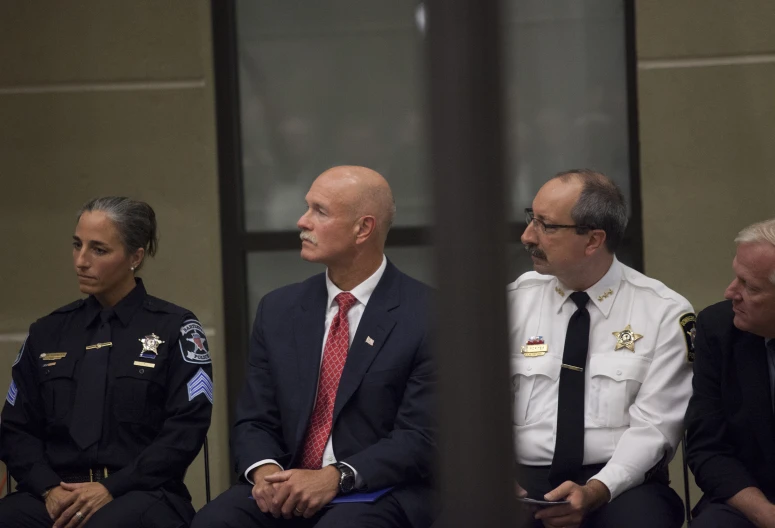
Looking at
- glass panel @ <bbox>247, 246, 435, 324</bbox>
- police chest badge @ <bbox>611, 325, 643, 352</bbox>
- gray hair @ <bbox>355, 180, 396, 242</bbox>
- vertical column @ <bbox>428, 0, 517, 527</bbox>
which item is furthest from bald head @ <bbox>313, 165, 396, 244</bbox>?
vertical column @ <bbox>428, 0, 517, 527</bbox>

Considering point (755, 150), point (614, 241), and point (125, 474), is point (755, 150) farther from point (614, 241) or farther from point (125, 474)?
point (125, 474)

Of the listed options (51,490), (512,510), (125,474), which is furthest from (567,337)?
(512,510)

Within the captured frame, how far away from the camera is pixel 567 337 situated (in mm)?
2729

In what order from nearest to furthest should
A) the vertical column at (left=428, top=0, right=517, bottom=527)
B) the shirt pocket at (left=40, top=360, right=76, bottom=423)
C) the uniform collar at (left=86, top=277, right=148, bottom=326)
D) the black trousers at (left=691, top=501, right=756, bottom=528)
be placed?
1. the vertical column at (left=428, top=0, right=517, bottom=527)
2. the black trousers at (left=691, top=501, right=756, bottom=528)
3. the shirt pocket at (left=40, top=360, right=76, bottom=423)
4. the uniform collar at (left=86, top=277, right=148, bottom=326)

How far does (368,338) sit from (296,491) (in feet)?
1.54

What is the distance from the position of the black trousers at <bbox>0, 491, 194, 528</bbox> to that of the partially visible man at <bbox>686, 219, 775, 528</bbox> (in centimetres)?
142

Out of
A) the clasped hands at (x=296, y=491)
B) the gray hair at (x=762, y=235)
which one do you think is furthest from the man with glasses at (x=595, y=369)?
the clasped hands at (x=296, y=491)

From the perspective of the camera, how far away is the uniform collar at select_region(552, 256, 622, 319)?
276cm

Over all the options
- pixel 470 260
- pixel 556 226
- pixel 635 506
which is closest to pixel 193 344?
pixel 556 226

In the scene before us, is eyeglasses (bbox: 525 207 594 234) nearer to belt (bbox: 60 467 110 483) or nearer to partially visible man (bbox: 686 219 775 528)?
partially visible man (bbox: 686 219 775 528)

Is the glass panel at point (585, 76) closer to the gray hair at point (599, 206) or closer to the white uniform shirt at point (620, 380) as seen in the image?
the gray hair at point (599, 206)

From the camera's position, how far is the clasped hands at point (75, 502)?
2.70m

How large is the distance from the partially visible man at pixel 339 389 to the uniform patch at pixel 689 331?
2.33 feet

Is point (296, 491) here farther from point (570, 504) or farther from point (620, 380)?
point (620, 380)
